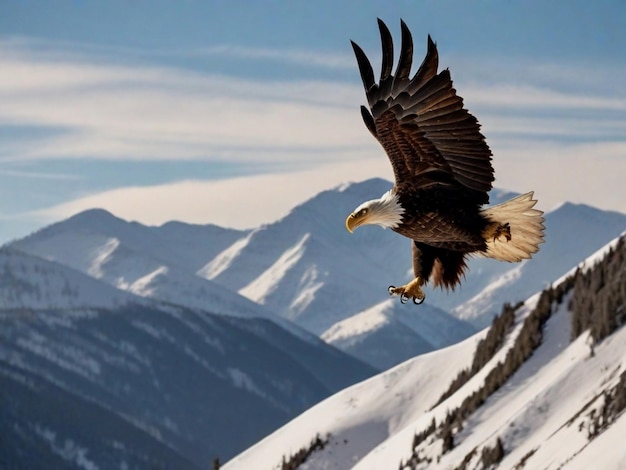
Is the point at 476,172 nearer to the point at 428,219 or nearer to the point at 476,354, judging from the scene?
the point at 428,219

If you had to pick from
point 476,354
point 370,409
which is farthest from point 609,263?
point 370,409

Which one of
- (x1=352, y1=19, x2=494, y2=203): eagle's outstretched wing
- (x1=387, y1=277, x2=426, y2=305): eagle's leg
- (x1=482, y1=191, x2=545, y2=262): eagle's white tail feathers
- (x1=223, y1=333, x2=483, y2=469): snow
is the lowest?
(x1=223, y1=333, x2=483, y2=469): snow

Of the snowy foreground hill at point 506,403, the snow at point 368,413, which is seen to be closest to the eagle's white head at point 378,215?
the snowy foreground hill at point 506,403

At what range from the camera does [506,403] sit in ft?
339

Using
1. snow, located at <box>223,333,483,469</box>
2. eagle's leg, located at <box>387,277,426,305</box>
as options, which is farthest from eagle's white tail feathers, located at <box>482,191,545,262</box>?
snow, located at <box>223,333,483,469</box>

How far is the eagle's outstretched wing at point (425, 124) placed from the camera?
777 centimetres

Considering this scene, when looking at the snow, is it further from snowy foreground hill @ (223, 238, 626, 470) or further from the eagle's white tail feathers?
the eagle's white tail feathers

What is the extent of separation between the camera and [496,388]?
107 meters

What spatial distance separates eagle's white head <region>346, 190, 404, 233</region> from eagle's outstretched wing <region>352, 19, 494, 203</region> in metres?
0.31

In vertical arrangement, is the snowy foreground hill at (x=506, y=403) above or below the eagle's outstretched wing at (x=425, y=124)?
below

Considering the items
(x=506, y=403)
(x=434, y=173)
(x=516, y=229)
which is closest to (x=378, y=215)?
(x=434, y=173)

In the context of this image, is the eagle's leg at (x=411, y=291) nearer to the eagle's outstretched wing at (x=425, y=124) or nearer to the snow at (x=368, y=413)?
the eagle's outstretched wing at (x=425, y=124)

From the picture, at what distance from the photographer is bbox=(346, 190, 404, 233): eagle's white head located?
7.80 m

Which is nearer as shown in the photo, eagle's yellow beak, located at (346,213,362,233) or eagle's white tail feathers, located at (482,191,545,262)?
eagle's yellow beak, located at (346,213,362,233)
